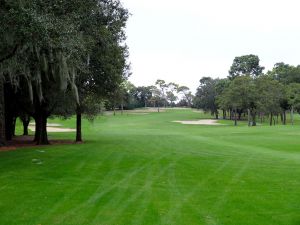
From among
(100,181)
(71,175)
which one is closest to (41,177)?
(71,175)

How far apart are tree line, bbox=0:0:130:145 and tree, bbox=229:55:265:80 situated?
90.6m

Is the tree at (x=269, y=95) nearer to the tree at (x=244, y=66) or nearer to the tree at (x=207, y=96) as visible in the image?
the tree at (x=207, y=96)

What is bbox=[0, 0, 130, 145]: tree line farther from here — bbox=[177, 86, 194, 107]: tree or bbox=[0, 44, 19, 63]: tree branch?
bbox=[177, 86, 194, 107]: tree

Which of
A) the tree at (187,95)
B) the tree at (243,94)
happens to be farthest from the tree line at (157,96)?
the tree at (243,94)

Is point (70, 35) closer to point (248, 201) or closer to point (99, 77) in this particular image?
point (248, 201)

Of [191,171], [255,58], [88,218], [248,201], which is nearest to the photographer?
[88,218]

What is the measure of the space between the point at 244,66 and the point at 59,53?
106 metres

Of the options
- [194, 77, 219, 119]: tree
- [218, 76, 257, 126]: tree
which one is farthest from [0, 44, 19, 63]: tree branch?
[194, 77, 219, 119]: tree

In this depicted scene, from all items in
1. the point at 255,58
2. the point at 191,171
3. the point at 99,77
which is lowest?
the point at 191,171

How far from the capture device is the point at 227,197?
9672 millimetres

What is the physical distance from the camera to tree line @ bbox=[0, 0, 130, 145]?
442 inches

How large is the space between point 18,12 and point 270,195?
8.30 m

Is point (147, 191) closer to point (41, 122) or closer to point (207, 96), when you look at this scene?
point (41, 122)

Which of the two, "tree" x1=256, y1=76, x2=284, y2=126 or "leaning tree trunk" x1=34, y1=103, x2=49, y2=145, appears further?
"tree" x1=256, y1=76, x2=284, y2=126
